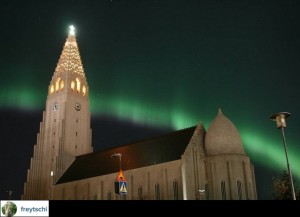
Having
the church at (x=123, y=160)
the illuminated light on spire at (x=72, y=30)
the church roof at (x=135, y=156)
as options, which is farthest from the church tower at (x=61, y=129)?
the illuminated light on spire at (x=72, y=30)

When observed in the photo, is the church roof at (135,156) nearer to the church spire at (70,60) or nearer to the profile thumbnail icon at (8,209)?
the church spire at (70,60)

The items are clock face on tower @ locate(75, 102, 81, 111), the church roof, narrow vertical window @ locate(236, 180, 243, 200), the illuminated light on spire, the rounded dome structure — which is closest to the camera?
narrow vertical window @ locate(236, 180, 243, 200)

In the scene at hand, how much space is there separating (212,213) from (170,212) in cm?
165

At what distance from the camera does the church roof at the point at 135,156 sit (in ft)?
201

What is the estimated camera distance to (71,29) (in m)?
98.6

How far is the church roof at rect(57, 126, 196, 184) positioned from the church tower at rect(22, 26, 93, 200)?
398 cm

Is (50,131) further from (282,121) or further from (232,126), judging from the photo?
(282,121)

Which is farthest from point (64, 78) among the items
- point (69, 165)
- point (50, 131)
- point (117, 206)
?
point (117, 206)

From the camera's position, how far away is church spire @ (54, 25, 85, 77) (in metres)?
89.3

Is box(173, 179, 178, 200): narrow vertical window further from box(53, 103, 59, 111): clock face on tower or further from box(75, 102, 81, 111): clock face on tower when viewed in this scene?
box(53, 103, 59, 111): clock face on tower

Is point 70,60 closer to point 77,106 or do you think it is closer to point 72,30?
point 77,106

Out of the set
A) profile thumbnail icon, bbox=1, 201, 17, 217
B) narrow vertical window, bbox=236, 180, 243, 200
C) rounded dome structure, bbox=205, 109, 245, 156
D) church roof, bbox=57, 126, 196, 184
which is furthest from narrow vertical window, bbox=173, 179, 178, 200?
profile thumbnail icon, bbox=1, 201, 17, 217

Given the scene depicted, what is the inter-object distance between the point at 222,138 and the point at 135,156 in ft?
50.7

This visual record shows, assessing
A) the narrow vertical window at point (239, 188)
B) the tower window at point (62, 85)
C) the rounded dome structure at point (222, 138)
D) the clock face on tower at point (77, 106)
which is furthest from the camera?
the tower window at point (62, 85)
